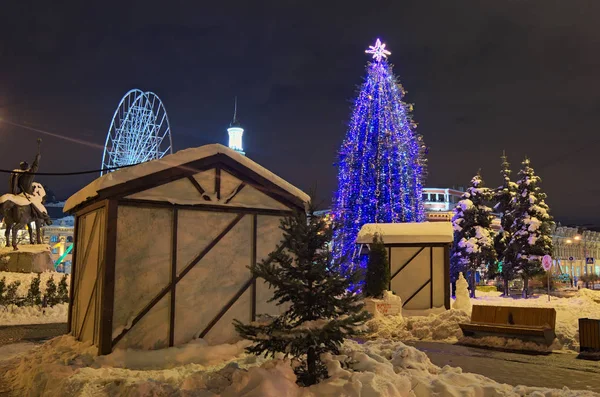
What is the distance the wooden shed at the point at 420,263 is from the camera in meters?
18.2

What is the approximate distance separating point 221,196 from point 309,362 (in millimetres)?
4490

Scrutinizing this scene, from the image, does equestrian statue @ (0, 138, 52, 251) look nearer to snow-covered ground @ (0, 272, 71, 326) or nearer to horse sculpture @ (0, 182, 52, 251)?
horse sculpture @ (0, 182, 52, 251)

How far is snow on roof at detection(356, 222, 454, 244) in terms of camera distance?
18.3m

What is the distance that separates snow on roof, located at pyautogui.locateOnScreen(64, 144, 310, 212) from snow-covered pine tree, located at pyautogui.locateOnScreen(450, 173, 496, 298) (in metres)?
21.3

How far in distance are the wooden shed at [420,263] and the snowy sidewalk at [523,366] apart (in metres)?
6.21

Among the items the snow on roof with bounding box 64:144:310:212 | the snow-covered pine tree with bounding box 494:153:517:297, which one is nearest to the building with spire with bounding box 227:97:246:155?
the snow-covered pine tree with bounding box 494:153:517:297

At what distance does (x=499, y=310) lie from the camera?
1295 cm

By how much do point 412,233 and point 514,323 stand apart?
21.2 feet

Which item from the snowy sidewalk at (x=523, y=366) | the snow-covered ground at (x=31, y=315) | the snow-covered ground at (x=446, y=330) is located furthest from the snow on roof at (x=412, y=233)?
the snow-covered ground at (x=31, y=315)

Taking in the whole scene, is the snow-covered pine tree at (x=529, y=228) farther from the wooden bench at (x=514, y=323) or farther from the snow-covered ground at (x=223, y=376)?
the snow-covered ground at (x=223, y=376)

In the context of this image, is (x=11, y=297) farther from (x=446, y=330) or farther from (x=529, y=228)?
(x=529, y=228)

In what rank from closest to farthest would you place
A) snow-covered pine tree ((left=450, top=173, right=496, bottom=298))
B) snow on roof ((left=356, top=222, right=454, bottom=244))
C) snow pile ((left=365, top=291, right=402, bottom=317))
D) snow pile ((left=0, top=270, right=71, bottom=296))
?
snow pile ((left=365, top=291, right=402, bottom=317)) → snow on roof ((left=356, top=222, right=454, bottom=244)) → snow pile ((left=0, top=270, right=71, bottom=296)) → snow-covered pine tree ((left=450, top=173, right=496, bottom=298))

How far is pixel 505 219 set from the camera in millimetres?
33219

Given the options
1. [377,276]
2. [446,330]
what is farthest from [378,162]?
[446,330]
